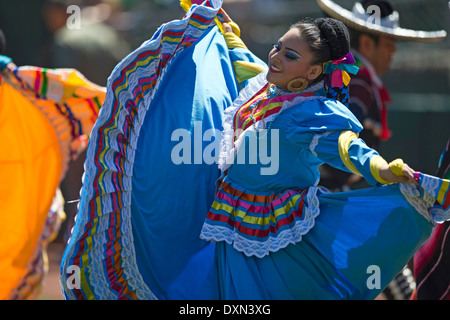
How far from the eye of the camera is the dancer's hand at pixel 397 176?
95.7 inches

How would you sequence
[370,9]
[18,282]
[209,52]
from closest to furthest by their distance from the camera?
[209,52] → [18,282] → [370,9]

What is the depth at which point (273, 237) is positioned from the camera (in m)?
2.76

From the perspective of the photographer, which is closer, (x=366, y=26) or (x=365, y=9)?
(x=366, y=26)

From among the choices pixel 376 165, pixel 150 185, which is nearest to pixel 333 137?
pixel 376 165

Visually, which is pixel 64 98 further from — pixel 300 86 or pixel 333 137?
pixel 333 137

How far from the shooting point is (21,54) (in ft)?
29.0

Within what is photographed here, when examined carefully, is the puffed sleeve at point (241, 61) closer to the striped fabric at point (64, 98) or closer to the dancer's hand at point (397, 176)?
the striped fabric at point (64, 98)

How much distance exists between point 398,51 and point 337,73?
4.29 meters

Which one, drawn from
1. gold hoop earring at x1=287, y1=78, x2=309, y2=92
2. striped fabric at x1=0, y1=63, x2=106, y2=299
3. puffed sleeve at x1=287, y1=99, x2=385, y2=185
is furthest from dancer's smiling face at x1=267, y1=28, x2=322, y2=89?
striped fabric at x1=0, y1=63, x2=106, y2=299

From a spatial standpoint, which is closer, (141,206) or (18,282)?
(141,206)

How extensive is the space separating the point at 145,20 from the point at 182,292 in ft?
17.8

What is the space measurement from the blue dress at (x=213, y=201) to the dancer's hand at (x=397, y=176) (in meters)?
0.06

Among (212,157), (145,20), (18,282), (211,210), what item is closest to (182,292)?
(211,210)
